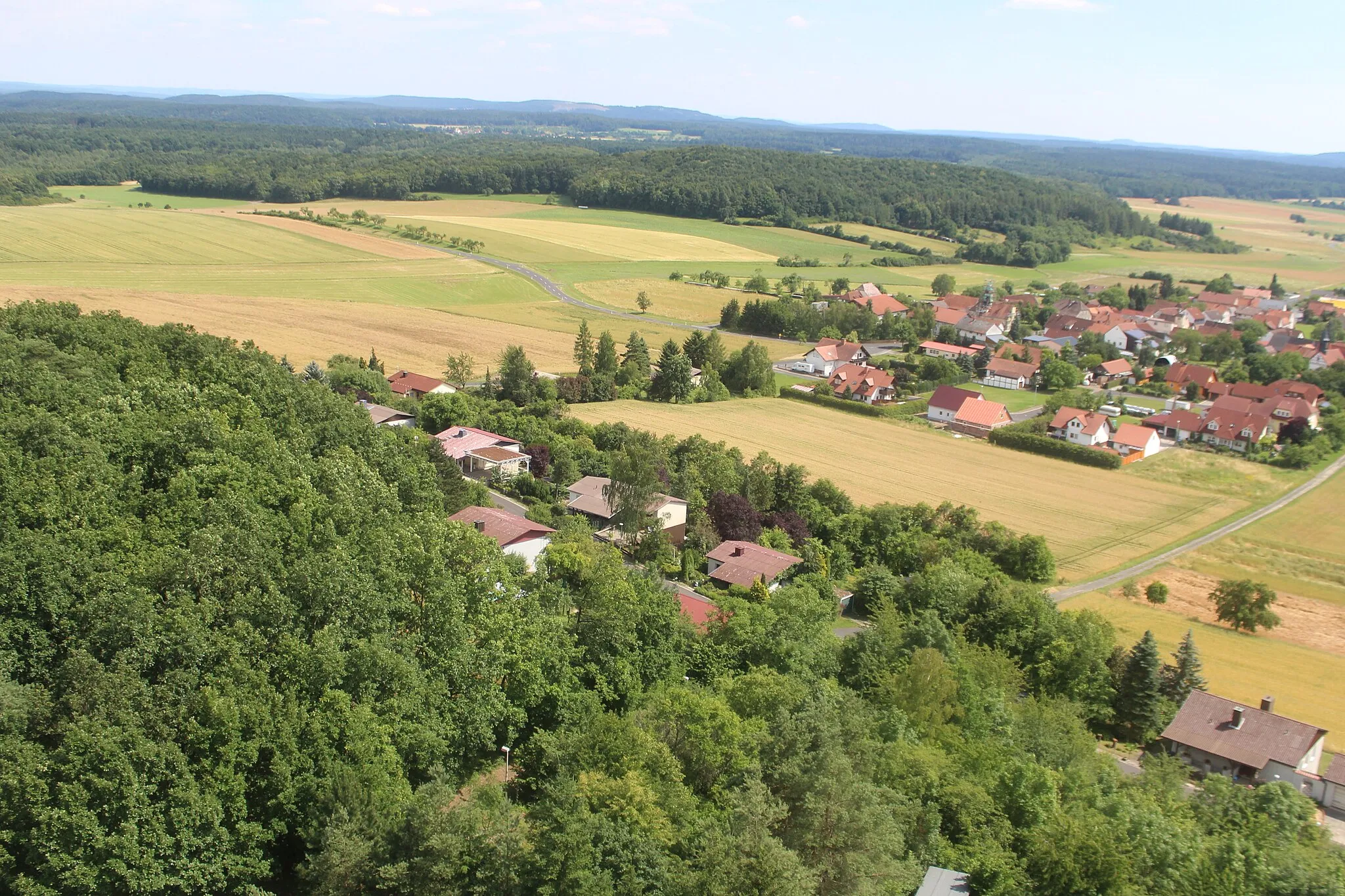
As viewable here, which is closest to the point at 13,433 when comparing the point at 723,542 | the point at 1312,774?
the point at 723,542

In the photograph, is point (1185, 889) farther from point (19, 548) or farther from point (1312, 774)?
point (19, 548)

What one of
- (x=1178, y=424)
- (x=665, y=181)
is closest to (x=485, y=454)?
(x=1178, y=424)

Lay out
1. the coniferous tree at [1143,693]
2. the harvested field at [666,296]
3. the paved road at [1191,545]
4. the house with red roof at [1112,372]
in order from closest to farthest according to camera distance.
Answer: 1. the coniferous tree at [1143,693]
2. the paved road at [1191,545]
3. the house with red roof at [1112,372]
4. the harvested field at [666,296]

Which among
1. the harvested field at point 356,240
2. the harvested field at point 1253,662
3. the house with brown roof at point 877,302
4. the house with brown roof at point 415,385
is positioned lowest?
the harvested field at point 1253,662

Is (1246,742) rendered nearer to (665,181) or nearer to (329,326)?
(329,326)

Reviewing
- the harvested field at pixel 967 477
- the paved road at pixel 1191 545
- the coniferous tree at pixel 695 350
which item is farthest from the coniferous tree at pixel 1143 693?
the coniferous tree at pixel 695 350

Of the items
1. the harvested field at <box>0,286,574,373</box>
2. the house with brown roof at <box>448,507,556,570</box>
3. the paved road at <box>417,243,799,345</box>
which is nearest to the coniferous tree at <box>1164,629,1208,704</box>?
the house with brown roof at <box>448,507,556,570</box>

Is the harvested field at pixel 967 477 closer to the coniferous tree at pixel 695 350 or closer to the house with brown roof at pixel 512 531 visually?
the coniferous tree at pixel 695 350
